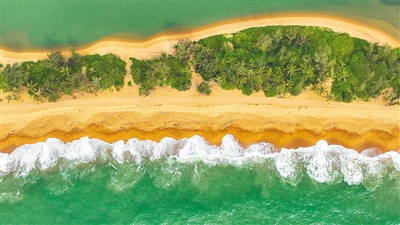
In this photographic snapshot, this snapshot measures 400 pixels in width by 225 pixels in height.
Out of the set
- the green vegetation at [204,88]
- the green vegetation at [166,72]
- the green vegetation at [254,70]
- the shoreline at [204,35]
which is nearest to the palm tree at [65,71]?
the green vegetation at [254,70]

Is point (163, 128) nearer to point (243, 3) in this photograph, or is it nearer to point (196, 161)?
point (196, 161)

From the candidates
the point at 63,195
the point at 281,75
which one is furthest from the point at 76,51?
the point at 281,75

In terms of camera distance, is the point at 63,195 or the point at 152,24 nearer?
the point at 63,195

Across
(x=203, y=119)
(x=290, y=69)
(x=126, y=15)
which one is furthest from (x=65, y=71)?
(x=290, y=69)

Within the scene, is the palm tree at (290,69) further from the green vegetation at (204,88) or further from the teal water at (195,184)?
the green vegetation at (204,88)

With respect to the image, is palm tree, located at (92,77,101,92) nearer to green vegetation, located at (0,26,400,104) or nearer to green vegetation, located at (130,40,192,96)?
green vegetation, located at (0,26,400,104)

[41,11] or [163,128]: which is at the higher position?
[41,11]

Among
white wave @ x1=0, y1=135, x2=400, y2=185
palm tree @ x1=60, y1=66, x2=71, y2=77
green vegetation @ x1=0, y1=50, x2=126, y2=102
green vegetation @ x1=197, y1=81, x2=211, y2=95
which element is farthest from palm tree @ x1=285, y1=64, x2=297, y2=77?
palm tree @ x1=60, y1=66, x2=71, y2=77

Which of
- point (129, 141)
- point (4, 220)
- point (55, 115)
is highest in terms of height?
point (55, 115)
